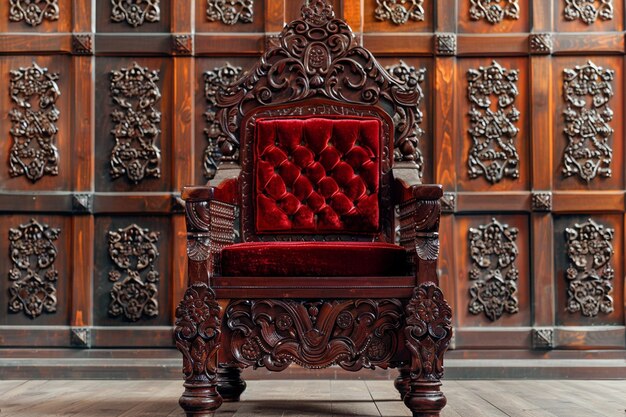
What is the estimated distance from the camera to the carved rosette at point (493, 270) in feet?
12.7

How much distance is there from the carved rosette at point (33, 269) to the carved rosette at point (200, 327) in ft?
5.26

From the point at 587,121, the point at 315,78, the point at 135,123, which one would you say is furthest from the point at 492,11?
the point at 135,123

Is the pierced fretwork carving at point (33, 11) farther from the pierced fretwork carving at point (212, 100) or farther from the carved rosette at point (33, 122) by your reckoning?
the pierced fretwork carving at point (212, 100)

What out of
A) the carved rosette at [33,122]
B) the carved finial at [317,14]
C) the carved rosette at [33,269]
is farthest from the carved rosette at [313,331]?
the carved rosette at [33,122]

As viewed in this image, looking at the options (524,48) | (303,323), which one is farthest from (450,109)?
(303,323)

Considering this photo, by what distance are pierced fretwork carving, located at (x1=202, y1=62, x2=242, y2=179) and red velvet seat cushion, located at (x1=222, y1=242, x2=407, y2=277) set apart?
1.40 m

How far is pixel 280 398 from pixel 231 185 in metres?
0.86

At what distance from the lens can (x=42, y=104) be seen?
3963 mm

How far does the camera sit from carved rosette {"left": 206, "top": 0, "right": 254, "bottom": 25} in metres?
3.96

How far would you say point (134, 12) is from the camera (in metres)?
3.97

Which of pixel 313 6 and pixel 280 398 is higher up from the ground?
pixel 313 6

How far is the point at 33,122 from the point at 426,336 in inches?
90.1

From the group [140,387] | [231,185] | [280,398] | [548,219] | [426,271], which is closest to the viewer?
[426,271]

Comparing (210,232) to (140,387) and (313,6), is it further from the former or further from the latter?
(140,387)
